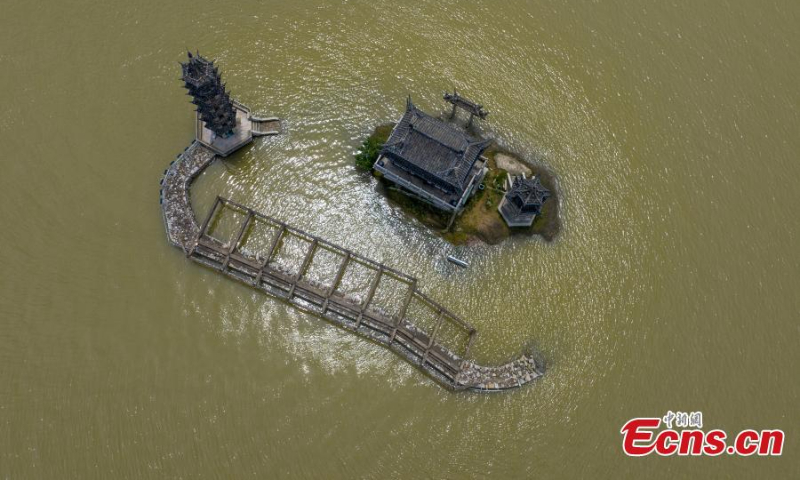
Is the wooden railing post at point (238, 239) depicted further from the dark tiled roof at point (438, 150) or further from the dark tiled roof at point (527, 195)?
the dark tiled roof at point (527, 195)

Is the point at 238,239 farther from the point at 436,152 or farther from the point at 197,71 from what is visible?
the point at 436,152

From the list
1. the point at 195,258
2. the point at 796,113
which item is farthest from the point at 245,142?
the point at 796,113

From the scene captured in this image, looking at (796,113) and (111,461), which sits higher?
(796,113)

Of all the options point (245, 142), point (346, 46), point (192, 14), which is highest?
point (346, 46)

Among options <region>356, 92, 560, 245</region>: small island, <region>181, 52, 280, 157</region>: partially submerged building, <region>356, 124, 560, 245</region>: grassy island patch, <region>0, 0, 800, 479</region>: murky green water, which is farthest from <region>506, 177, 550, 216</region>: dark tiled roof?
<region>181, 52, 280, 157</region>: partially submerged building

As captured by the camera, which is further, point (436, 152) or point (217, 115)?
point (217, 115)

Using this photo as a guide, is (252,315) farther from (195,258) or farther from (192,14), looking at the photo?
(192,14)

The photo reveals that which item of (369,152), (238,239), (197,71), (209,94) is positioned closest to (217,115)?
(209,94)

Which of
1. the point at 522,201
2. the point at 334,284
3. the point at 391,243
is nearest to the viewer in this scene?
the point at 522,201
